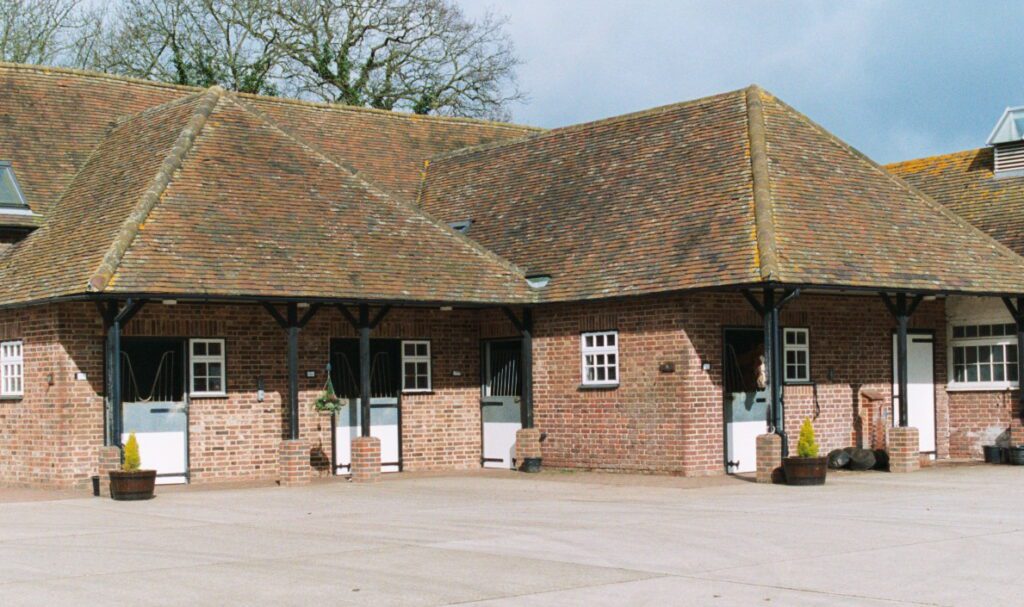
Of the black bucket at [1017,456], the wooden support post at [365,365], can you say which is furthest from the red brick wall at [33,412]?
the black bucket at [1017,456]

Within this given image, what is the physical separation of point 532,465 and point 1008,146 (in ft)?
39.6

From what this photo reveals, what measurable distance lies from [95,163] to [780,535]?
15.7m

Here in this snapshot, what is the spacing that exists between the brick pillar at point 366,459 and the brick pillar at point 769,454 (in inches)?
225

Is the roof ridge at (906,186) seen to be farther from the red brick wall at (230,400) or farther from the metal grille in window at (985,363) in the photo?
the red brick wall at (230,400)

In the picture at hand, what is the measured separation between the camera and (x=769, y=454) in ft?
66.0

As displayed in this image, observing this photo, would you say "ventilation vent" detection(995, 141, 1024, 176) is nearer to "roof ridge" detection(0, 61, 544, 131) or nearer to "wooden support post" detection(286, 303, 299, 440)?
"roof ridge" detection(0, 61, 544, 131)

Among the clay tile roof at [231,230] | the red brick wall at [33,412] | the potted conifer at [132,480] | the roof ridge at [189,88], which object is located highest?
the roof ridge at [189,88]

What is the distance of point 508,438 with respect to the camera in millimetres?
24422

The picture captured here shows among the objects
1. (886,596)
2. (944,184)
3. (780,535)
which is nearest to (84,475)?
(780,535)

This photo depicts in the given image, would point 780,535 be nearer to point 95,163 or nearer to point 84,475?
point 84,475

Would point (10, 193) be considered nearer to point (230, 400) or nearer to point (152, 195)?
point (152, 195)

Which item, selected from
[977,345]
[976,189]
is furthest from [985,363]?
[976,189]

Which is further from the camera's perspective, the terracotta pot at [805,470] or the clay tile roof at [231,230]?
the clay tile roof at [231,230]

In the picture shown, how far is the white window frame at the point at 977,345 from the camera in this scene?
24.7 m
